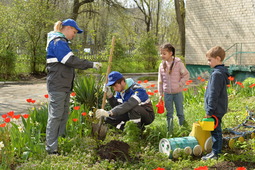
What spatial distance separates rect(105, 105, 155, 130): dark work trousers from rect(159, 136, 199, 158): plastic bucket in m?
0.65

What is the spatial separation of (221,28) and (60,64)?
40.1ft

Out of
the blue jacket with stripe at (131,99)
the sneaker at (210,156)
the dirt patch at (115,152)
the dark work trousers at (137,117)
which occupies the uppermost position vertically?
the blue jacket with stripe at (131,99)

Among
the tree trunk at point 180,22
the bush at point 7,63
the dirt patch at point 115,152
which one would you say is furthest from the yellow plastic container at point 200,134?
the tree trunk at point 180,22

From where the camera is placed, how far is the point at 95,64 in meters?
3.67

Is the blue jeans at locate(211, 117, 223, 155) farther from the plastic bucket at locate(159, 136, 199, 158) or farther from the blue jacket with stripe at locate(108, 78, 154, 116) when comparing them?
the blue jacket with stripe at locate(108, 78, 154, 116)

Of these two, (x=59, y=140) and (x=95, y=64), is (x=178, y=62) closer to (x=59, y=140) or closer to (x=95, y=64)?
(x=95, y=64)

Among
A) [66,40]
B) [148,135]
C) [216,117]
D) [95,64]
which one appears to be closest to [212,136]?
[216,117]

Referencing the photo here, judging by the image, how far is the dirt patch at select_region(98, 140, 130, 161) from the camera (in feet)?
11.3

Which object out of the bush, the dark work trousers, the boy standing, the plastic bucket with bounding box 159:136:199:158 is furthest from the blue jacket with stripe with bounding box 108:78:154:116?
the bush

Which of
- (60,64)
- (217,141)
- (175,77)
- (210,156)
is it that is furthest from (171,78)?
(60,64)

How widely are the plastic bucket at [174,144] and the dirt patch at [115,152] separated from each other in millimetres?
508

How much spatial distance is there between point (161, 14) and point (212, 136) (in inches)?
1461

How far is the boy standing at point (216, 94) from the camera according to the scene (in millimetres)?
3479

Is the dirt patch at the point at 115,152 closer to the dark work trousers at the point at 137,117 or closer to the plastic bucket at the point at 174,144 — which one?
the plastic bucket at the point at 174,144
